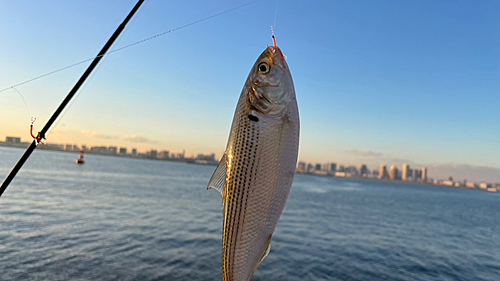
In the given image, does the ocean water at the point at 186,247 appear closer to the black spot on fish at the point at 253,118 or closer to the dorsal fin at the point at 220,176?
the dorsal fin at the point at 220,176

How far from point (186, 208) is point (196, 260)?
1615 cm

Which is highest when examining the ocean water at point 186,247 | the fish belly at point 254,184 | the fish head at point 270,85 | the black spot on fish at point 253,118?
the fish head at point 270,85

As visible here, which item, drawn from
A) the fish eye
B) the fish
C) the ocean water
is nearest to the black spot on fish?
the fish

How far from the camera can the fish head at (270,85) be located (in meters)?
2.06

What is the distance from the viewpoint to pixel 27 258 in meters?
12.9

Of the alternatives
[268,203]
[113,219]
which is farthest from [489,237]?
[268,203]

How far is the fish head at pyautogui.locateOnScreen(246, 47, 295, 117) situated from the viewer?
206 centimetres

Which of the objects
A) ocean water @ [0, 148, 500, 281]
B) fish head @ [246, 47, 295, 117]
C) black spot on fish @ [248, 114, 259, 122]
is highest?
fish head @ [246, 47, 295, 117]

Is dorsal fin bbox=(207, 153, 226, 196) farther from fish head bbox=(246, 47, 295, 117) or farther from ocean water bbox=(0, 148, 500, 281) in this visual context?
ocean water bbox=(0, 148, 500, 281)

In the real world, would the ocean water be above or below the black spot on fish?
below

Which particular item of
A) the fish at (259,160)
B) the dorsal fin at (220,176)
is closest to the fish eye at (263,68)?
the fish at (259,160)

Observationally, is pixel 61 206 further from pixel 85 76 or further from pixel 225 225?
pixel 225 225

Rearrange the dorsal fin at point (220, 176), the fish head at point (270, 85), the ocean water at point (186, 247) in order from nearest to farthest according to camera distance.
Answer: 1. the fish head at point (270, 85)
2. the dorsal fin at point (220, 176)
3. the ocean water at point (186, 247)

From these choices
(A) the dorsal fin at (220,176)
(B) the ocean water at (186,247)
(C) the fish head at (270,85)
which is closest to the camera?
(C) the fish head at (270,85)
